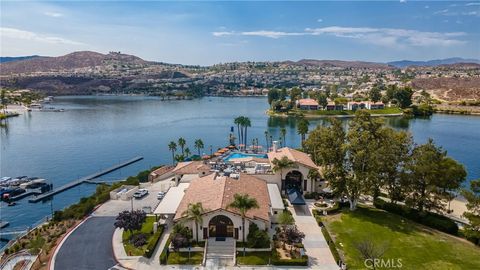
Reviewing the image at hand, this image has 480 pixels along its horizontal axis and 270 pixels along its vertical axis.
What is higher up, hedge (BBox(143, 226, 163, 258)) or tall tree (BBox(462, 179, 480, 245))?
tall tree (BBox(462, 179, 480, 245))

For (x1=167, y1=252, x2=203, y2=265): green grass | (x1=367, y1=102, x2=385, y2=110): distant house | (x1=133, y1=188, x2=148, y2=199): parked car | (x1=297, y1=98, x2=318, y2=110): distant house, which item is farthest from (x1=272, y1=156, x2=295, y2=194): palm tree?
(x1=367, y1=102, x2=385, y2=110): distant house

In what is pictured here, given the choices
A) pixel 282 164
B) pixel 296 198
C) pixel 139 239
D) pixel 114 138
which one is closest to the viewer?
pixel 139 239

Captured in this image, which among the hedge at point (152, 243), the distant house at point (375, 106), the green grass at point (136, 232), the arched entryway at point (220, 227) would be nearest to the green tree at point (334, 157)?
the arched entryway at point (220, 227)

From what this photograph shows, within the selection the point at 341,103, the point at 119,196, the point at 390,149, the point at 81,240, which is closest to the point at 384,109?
the point at 341,103

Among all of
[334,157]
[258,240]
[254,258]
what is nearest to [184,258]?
[254,258]

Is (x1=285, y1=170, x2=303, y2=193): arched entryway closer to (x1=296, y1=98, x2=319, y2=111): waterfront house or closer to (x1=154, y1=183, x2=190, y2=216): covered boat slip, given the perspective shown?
(x1=154, y1=183, x2=190, y2=216): covered boat slip

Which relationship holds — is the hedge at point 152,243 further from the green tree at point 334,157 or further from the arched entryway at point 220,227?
the green tree at point 334,157

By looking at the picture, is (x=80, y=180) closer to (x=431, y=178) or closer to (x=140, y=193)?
(x=140, y=193)
